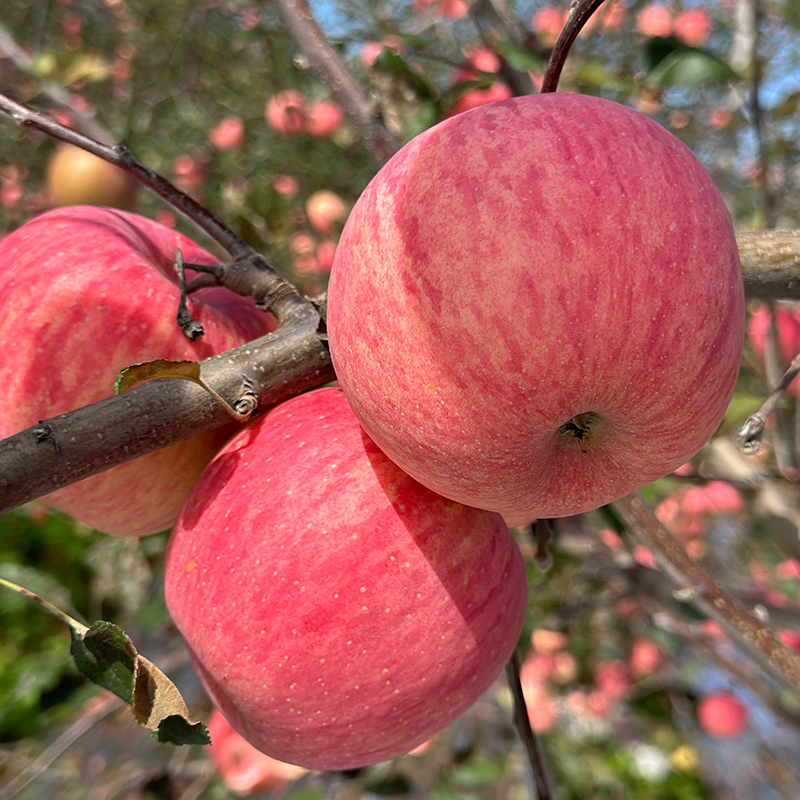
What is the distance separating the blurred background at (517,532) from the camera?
131 centimetres

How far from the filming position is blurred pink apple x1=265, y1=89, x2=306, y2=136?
6.23 ft

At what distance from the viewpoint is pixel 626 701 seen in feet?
8.51

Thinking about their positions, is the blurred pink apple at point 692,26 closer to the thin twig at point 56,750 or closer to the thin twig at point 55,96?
the thin twig at point 55,96

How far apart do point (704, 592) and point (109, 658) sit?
0.59 meters

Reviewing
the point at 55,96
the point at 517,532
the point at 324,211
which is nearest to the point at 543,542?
the point at 517,532

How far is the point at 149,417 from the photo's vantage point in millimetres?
500

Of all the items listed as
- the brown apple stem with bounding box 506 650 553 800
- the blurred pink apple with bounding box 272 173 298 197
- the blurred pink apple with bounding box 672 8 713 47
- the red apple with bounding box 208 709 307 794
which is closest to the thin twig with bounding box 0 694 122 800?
the red apple with bounding box 208 709 307 794

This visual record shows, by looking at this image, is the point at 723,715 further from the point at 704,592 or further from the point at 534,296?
the point at 534,296

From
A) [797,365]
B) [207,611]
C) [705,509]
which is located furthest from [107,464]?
[705,509]

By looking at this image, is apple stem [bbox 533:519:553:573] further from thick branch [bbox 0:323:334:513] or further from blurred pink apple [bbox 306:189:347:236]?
blurred pink apple [bbox 306:189:347:236]

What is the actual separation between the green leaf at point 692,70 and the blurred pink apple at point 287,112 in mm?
1094

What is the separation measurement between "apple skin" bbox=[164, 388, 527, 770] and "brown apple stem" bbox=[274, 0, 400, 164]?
1.52 feet

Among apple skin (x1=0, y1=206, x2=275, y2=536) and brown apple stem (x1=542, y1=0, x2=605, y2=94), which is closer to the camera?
brown apple stem (x1=542, y1=0, x2=605, y2=94)

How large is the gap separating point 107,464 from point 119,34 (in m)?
2.77
